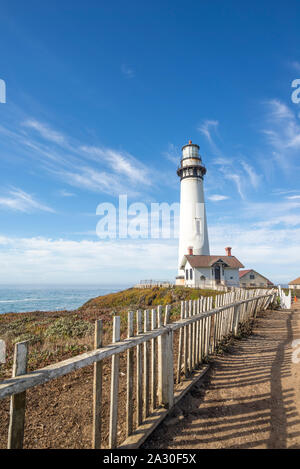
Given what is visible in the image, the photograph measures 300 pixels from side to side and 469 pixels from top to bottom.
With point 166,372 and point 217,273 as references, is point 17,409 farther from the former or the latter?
point 217,273

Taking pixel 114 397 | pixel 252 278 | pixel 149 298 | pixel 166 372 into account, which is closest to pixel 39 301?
pixel 149 298

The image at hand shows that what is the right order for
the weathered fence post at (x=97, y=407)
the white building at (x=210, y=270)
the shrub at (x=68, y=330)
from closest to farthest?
the weathered fence post at (x=97, y=407) → the shrub at (x=68, y=330) → the white building at (x=210, y=270)

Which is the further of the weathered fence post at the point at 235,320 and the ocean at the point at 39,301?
the ocean at the point at 39,301

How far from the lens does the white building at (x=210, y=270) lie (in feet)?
107

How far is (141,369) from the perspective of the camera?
3.50m

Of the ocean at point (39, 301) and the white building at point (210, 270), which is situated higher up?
the white building at point (210, 270)

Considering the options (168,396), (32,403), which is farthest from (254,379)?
(32,403)

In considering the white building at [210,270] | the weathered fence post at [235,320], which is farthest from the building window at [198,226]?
the weathered fence post at [235,320]

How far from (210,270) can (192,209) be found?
8862 mm

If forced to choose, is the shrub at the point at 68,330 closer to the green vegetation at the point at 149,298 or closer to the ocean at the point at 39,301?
the green vegetation at the point at 149,298

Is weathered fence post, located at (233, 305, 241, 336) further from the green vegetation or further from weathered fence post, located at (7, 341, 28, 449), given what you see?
the green vegetation

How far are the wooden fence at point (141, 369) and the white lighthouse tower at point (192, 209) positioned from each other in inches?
1144

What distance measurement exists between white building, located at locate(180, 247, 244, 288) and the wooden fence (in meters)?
25.8
